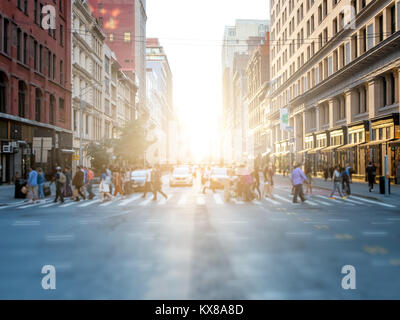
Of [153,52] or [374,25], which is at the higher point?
[153,52]

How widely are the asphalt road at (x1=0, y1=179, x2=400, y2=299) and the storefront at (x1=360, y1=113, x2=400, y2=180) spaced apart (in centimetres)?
1862

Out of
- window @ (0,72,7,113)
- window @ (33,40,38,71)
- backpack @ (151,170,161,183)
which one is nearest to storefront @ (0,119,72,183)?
window @ (0,72,7,113)

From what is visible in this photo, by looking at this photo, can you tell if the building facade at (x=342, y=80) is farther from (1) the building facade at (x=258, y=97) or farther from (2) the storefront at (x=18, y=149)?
(2) the storefront at (x=18, y=149)

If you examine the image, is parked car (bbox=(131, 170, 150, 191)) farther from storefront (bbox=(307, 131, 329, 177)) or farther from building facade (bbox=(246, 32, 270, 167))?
building facade (bbox=(246, 32, 270, 167))

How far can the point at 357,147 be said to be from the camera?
38188mm

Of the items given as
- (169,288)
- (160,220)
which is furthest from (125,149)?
(169,288)

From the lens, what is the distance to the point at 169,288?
5.73 metres

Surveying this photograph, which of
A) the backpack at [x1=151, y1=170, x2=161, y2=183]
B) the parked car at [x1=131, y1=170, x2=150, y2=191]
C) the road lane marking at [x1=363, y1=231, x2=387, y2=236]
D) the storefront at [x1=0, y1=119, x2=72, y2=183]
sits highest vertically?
the storefront at [x1=0, y1=119, x2=72, y2=183]

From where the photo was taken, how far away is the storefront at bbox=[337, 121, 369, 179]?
36.7 m

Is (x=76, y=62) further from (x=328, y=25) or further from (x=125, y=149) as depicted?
(x=328, y=25)

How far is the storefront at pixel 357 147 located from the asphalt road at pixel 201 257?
23.8 meters

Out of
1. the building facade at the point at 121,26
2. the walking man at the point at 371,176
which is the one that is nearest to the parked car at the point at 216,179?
the walking man at the point at 371,176

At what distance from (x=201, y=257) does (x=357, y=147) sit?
1320 inches
